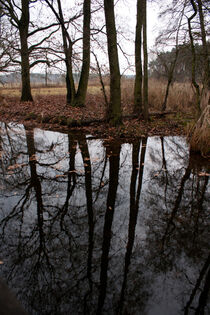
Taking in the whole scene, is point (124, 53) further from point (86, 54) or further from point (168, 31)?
point (86, 54)

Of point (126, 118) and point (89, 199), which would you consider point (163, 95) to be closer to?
point (126, 118)

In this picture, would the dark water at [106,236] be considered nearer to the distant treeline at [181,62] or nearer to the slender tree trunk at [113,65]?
the slender tree trunk at [113,65]

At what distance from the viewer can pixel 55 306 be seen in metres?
1.84

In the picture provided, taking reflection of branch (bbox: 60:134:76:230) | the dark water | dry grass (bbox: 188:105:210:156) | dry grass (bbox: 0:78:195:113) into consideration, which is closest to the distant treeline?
dry grass (bbox: 0:78:195:113)

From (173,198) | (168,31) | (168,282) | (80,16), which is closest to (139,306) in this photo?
(168,282)

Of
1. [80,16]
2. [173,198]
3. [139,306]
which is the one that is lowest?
[139,306]

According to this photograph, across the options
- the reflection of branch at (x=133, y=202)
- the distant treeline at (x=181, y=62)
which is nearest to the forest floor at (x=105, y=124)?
the reflection of branch at (x=133, y=202)

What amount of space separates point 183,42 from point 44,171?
9017 mm

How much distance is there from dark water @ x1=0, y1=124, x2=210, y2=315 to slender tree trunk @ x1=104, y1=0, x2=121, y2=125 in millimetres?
3567

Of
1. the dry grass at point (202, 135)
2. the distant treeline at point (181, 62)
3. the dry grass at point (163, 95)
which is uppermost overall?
the distant treeline at point (181, 62)

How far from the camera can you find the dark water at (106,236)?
193cm

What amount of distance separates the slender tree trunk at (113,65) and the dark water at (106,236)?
357cm

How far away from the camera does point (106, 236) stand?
2705 mm

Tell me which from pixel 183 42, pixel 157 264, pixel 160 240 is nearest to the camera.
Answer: pixel 157 264
